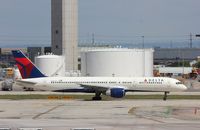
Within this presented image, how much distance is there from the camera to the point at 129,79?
72875mm

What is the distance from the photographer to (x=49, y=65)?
396 feet

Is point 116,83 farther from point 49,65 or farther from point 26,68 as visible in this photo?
point 49,65

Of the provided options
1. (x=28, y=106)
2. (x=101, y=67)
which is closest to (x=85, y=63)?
(x=101, y=67)

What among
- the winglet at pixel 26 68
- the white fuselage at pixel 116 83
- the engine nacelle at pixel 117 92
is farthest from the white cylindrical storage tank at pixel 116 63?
the engine nacelle at pixel 117 92

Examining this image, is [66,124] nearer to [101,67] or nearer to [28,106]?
[28,106]

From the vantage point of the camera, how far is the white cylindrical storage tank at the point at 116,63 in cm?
11262

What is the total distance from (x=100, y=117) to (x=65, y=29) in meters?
114

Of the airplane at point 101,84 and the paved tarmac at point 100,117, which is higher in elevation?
the airplane at point 101,84

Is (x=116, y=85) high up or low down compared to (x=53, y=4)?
down

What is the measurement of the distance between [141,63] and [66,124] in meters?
76.6

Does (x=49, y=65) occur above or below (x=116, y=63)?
below

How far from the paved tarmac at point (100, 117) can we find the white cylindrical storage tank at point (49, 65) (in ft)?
191

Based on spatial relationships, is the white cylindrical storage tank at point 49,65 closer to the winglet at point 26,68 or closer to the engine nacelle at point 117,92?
the winglet at point 26,68

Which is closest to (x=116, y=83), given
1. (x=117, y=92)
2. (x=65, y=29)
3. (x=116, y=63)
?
(x=117, y=92)
